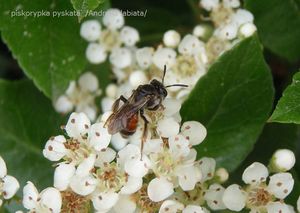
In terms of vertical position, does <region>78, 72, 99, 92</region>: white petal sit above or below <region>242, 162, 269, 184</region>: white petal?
below

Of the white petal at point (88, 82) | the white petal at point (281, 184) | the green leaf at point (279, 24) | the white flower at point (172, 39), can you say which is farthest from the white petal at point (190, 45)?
the white petal at point (281, 184)

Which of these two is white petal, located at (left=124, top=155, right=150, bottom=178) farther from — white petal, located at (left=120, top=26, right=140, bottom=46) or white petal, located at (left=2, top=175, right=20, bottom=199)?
white petal, located at (left=120, top=26, right=140, bottom=46)

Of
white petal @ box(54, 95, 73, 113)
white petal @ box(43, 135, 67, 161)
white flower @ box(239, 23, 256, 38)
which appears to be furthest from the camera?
white petal @ box(54, 95, 73, 113)

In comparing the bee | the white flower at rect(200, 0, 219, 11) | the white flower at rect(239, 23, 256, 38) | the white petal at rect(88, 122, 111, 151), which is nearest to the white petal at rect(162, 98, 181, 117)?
the bee

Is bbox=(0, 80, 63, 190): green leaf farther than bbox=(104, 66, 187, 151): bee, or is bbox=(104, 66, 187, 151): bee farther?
bbox=(0, 80, 63, 190): green leaf

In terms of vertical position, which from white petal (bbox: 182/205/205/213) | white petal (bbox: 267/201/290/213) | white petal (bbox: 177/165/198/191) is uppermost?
white petal (bbox: 177/165/198/191)
